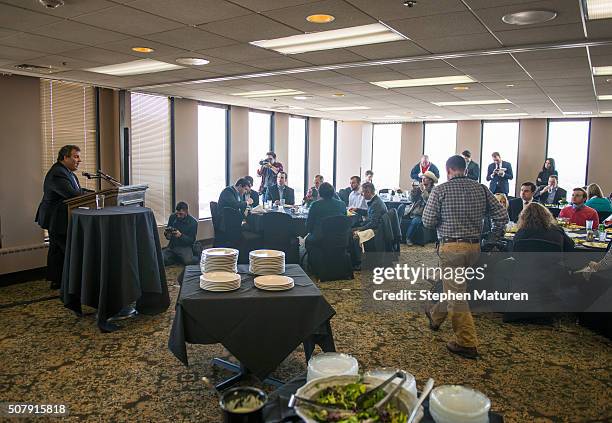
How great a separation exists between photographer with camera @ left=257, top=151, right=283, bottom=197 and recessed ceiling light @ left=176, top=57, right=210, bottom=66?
4.35 meters

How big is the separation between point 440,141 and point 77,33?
1139 centimetres

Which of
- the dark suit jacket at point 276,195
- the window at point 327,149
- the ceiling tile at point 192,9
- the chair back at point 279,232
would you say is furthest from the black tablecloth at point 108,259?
the window at point 327,149

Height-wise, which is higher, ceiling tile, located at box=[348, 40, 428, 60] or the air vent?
ceiling tile, located at box=[348, 40, 428, 60]

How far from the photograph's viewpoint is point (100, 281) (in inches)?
167

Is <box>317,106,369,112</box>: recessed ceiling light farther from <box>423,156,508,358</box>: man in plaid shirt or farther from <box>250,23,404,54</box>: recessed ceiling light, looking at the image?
<box>423,156,508,358</box>: man in plaid shirt

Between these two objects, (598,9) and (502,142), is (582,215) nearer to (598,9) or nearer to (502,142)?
(598,9)

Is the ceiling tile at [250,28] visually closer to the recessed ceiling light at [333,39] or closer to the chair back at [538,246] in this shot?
the recessed ceiling light at [333,39]

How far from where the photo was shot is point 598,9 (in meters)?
3.33

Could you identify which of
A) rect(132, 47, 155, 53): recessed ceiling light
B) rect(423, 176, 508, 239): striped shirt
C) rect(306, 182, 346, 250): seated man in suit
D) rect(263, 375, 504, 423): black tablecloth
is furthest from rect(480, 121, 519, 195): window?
rect(263, 375, 504, 423): black tablecloth

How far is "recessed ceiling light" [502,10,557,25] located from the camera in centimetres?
338

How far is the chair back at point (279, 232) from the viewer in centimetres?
673

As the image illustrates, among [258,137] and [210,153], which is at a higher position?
[258,137]

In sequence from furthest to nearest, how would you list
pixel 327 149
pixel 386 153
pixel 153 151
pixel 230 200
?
1. pixel 386 153
2. pixel 327 149
3. pixel 153 151
4. pixel 230 200

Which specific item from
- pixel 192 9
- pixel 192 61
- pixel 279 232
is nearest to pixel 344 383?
pixel 192 9
